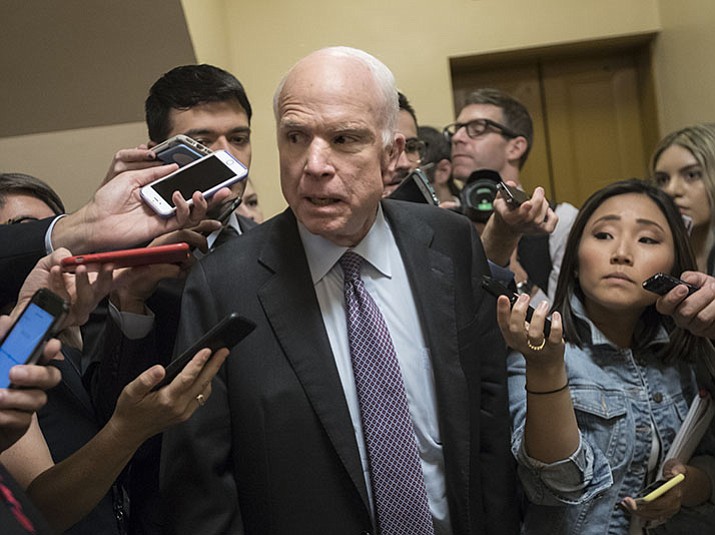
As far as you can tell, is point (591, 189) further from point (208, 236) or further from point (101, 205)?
point (101, 205)

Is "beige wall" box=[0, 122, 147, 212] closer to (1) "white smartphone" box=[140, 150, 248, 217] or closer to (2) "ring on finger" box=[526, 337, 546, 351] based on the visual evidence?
(1) "white smartphone" box=[140, 150, 248, 217]

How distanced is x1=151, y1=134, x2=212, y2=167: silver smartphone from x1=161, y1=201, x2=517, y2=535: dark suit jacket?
0.22 m

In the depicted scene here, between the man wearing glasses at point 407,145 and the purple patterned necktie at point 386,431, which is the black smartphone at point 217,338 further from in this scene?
the man wearing glasses at point 407,145

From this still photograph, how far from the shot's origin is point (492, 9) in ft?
13.8

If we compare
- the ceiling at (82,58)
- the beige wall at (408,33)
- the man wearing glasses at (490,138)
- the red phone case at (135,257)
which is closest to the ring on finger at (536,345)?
the red phone case at (135,257)

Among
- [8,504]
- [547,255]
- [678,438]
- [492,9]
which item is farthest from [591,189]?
[8,504]

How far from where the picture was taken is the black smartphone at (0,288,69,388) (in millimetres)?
1056

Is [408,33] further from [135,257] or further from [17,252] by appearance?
[135,257]

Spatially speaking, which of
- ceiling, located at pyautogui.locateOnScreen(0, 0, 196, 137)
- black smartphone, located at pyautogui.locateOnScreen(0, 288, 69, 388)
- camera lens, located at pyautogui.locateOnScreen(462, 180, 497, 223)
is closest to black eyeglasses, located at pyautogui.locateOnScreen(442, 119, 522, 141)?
camera lens, located at pyautogui.locateOnScreen(462, 180, 497, 223)

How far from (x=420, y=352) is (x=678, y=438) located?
542mm

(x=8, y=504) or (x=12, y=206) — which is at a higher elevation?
(x=12, y=206)

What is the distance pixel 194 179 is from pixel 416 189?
0.68 metres

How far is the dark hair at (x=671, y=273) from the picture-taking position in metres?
1.68

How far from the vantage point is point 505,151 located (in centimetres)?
286
